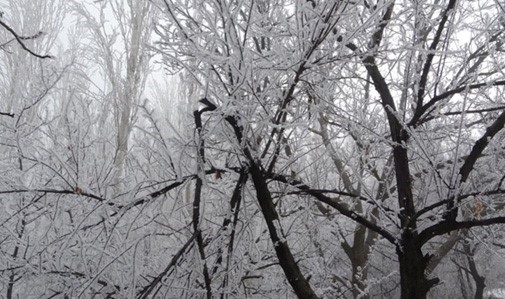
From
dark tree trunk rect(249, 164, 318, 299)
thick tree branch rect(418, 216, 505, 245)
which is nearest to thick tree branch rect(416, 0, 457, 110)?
thick tree branch rect(418, 216, 505, 245)

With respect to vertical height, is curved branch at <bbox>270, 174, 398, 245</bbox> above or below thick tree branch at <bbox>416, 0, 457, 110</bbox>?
below

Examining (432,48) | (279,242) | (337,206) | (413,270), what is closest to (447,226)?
(413,270)

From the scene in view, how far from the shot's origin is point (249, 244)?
83.7 inches

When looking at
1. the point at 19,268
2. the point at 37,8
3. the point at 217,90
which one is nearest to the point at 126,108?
the point at 37,8

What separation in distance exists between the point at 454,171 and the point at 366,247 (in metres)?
3.86

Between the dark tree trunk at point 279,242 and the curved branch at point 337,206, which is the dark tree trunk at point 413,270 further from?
the dark tree trunk at point 279,242

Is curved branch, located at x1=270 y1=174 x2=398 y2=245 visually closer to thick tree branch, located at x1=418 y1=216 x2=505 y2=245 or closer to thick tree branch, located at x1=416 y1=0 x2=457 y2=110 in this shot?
thick tree branch, located at x1=418 y1=216 x2=505 y2=245

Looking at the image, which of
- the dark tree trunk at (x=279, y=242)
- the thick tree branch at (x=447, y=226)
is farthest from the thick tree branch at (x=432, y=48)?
the dark tree trunk at (x=279, y=242)

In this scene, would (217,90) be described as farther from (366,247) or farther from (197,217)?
(366,247)

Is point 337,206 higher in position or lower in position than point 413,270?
higher

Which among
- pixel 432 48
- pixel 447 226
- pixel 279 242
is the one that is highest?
pixel 432 48

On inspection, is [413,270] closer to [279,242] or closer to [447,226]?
[447,226]

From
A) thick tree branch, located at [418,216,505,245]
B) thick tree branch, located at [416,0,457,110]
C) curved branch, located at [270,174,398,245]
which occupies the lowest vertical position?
thick tree branch, located at [418,216,505,245]

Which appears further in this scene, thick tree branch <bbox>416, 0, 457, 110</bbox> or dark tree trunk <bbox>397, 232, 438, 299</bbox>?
thick tree branch <bbox>416, 0, 457, 110</bbox>
